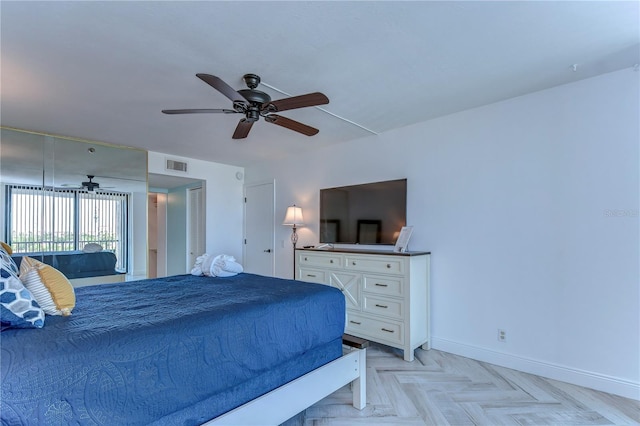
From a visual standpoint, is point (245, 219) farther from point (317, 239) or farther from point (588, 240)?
point (588, 240)

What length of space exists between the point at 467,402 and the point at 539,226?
160cm

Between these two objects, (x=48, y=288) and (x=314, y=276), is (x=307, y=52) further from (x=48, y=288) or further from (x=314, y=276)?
(x=314, y=276)

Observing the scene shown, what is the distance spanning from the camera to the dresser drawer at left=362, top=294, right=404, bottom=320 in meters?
3.16

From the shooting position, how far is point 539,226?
281 centimetres

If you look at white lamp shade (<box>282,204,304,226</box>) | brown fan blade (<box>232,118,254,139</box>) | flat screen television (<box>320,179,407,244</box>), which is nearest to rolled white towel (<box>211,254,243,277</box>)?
brown fan blade (<box>232,118,254,139</box>)

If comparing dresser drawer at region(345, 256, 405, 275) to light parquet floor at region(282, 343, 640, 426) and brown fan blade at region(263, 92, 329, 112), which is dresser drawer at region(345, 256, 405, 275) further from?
brown fan blade at region(263, 92, 329, 112)

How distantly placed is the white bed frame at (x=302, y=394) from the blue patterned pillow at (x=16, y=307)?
90 cm

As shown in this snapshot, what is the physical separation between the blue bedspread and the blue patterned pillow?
49mm

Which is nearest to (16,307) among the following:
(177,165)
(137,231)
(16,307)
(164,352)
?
(16,307)

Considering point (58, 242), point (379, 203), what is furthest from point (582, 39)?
point (58, 242)

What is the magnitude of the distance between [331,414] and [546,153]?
2757mm

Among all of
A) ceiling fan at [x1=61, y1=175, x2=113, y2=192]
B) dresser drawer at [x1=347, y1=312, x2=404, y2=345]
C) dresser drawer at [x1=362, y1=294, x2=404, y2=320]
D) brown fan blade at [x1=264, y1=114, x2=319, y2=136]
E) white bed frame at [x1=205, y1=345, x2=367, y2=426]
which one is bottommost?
dresser drawer at [x1=347, y1=312, x2=404, y2=345]

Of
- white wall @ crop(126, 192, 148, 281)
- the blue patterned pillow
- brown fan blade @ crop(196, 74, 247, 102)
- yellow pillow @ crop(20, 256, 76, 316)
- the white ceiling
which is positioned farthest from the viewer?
white wall @ crop(126, 192, 148, 281)

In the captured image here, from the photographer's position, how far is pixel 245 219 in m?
5.86
